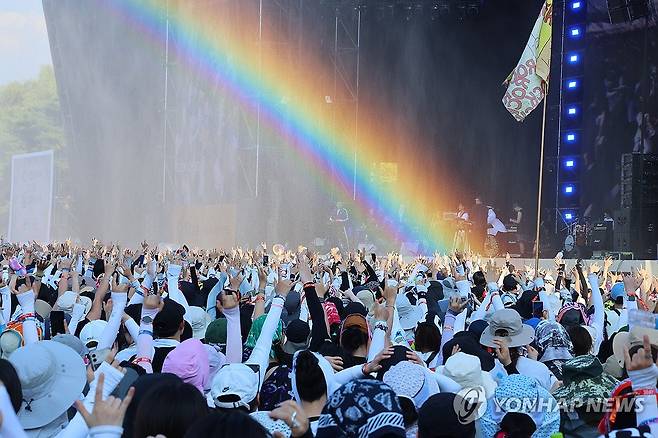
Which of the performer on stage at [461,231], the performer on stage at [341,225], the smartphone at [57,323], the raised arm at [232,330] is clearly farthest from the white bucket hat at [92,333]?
the performer on stage at [341,225]

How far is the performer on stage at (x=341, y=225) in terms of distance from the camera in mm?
26719

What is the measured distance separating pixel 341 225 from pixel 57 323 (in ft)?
66.8

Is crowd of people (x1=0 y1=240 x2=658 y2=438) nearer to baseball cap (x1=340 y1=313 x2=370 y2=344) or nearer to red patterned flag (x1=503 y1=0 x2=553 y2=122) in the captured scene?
baseball cap (x1=340 y1=313 x2=370 y2=344)

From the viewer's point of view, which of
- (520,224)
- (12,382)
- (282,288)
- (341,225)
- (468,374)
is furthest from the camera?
(341,225)

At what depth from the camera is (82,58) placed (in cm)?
3703

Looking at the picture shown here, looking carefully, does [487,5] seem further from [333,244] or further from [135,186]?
[135,186]

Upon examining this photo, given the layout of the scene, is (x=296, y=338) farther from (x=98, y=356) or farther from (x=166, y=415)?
(x=166, y=415)

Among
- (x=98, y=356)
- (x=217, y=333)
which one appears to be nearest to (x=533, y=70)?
(x=217, y=333)

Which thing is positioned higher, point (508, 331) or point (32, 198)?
point (32, 198)

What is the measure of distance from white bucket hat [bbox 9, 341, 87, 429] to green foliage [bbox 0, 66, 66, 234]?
154 feet

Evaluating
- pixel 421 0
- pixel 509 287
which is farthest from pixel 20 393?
pixel 421 0

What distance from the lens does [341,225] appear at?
1055 inches

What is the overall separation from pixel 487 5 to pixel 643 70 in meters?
5.83

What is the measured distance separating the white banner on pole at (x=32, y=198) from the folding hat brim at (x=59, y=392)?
1463 inches
